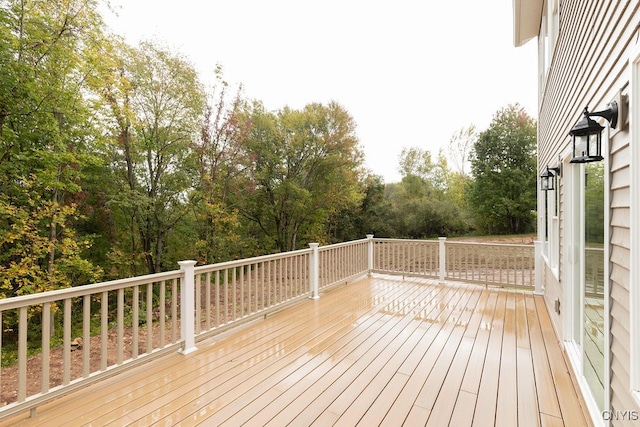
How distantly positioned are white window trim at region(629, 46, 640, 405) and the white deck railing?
9.80ft

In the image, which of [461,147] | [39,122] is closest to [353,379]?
[39,122]

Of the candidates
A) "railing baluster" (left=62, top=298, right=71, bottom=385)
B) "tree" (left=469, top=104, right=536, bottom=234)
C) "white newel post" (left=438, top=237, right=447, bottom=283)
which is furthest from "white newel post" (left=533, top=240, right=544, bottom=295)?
"tree" (left=469, top=104, right=536, bottom=234)

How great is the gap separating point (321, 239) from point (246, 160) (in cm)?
532

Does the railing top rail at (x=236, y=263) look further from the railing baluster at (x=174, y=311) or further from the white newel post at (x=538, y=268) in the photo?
the white newel post at (x=538, y=268)

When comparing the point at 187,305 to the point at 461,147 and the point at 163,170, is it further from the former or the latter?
the point at 461,147

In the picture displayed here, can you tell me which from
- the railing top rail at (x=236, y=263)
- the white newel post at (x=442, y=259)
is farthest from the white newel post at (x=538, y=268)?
the railing top rail at (x=236, y=263)

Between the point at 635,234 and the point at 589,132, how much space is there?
29.6 inches

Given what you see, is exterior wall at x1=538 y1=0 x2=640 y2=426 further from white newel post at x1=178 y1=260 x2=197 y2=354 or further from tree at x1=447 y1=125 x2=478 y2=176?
tree at x1=447 y1=125 x2=478 y2=176

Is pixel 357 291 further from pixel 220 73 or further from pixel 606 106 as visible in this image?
pixel 220 73

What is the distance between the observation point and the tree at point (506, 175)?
48.3 feet

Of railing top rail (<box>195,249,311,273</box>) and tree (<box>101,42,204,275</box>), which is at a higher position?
tree (<box>101,42,204,275</box>)

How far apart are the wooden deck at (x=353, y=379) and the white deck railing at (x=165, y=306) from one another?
158mm

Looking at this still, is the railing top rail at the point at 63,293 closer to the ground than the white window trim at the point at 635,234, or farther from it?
closer to the ground

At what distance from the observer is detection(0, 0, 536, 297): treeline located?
5.92 metres
